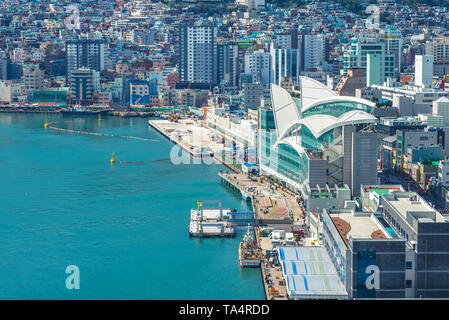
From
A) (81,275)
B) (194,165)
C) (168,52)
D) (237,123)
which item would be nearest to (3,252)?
(81,275)

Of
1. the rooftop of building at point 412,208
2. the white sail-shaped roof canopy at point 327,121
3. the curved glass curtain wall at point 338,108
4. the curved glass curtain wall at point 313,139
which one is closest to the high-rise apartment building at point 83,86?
the white sail-shaped roof canopy at point 327,121

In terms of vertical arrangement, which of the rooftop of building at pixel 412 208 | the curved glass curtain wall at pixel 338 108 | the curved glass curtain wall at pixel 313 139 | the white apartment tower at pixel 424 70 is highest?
the white apartment tower at pixel 424 70

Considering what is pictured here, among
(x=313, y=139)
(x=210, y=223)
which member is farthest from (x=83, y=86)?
(x=210, y=223)

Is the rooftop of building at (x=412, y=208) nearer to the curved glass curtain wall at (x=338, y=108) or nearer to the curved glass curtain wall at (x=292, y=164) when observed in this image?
the curved glass curtain wall at (x=292, y=164)

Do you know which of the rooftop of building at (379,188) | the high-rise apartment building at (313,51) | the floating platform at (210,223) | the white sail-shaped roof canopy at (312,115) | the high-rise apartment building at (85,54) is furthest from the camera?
the high-rise apartment building at (85,54)

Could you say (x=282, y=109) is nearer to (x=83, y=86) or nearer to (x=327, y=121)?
(x=327, y=121)

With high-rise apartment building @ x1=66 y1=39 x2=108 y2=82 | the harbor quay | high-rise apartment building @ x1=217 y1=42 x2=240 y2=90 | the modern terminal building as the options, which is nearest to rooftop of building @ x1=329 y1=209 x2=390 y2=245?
the modern terminal building
